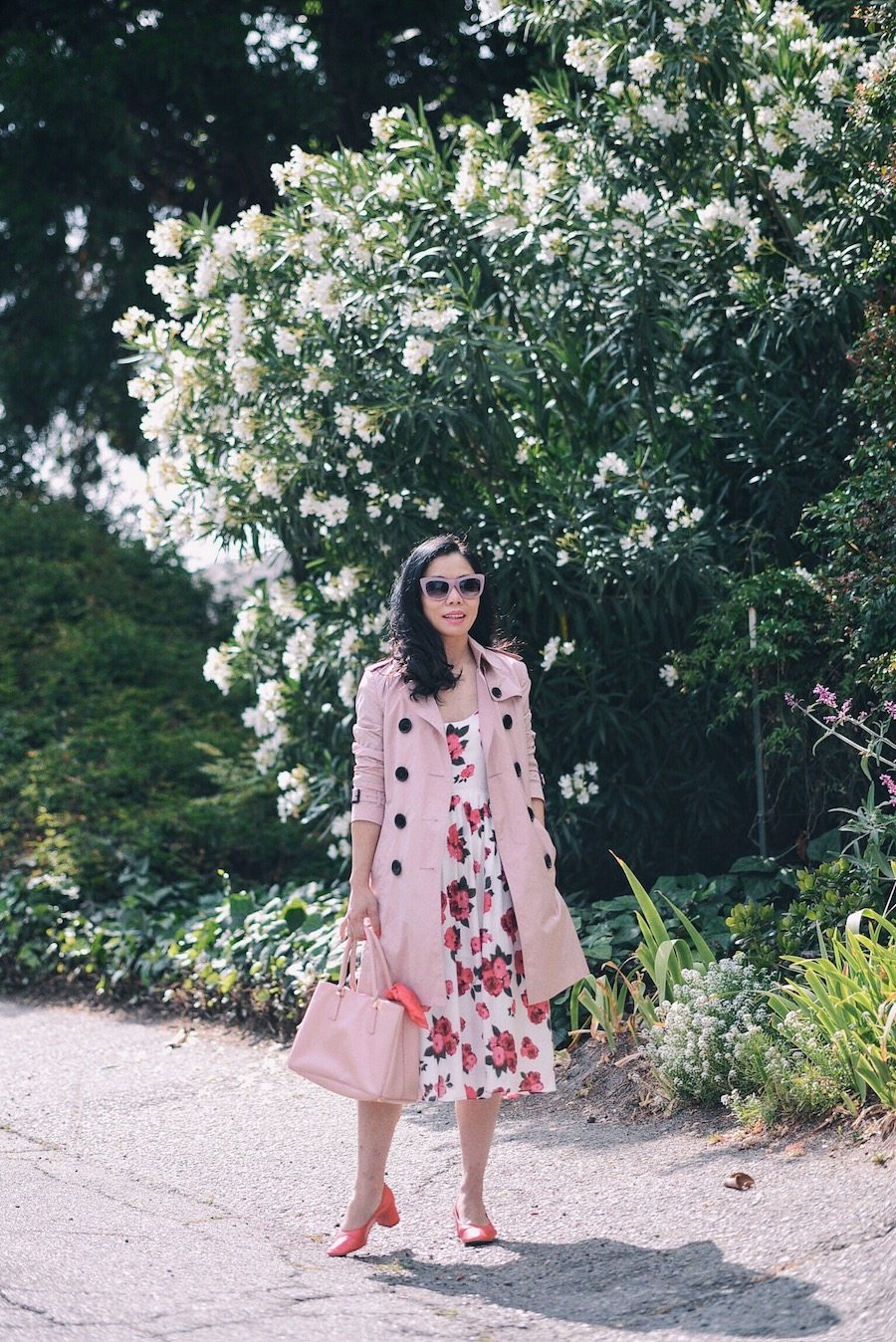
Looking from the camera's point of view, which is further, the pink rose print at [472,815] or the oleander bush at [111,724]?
the oleander bush at [111,724]

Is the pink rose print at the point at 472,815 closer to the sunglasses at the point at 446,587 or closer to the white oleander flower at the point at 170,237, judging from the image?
the sunglasses at the point at 446,587

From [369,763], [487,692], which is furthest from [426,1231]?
[487,692]

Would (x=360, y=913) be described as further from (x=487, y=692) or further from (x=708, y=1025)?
(x=708, y=1025)

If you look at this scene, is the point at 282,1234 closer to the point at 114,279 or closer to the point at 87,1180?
the point at 87,1180

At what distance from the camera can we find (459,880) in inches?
144

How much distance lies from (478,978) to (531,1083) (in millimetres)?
300

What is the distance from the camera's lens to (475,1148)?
11.9 ft

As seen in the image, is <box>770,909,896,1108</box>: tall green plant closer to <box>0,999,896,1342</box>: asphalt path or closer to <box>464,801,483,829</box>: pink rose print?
<box>0,999,896,1342</box>: asphalt path

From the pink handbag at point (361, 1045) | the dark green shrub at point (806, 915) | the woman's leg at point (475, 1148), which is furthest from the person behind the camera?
the dark green shrub at point (806, 915)

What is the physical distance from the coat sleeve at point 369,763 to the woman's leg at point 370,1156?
723mm

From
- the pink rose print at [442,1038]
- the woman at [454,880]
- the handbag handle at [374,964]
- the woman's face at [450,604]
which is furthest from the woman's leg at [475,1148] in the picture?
the woman's face at [450,604]

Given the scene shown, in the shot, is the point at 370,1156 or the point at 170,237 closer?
the point at 370,1156

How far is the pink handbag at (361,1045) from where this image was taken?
11.2ft

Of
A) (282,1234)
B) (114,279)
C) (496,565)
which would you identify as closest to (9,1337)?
(282,1234)
